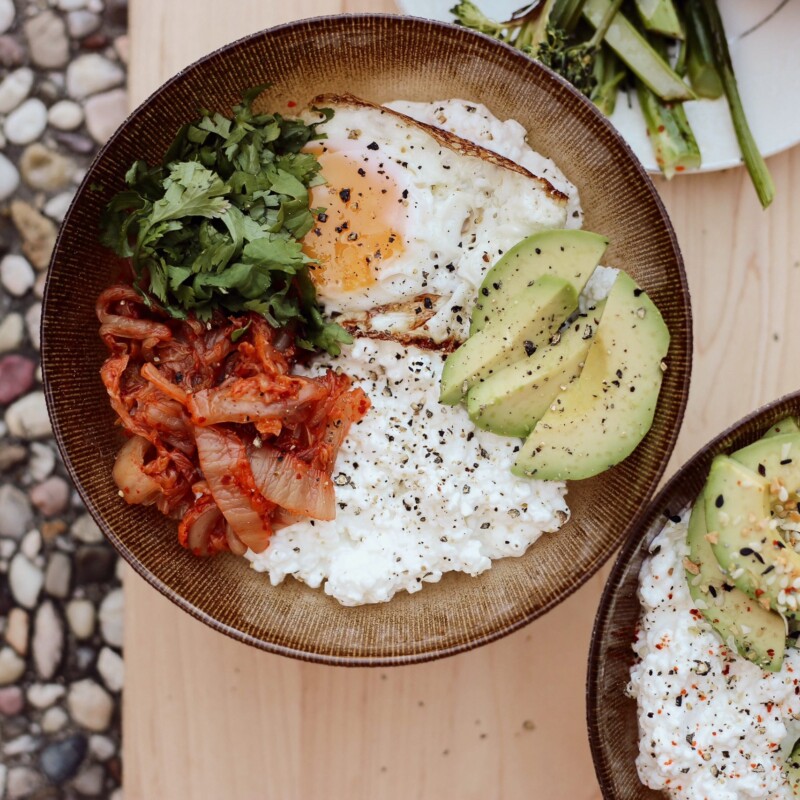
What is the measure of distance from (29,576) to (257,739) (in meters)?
1.05

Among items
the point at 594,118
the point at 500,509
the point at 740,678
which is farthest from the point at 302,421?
the point at 740,678

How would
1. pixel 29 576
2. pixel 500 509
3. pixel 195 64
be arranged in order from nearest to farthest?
pixel 195 64
pixel 500 509
pixel 29 576

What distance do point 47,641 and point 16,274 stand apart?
1269mm

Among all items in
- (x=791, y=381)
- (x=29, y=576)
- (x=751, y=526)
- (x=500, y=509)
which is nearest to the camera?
(x=751, y=526)

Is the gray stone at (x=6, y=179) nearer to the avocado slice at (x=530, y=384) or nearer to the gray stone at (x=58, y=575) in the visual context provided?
the gray stone at (x=58, y=575)

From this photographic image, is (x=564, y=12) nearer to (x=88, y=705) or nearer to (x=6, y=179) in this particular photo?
(x=6, y=179)

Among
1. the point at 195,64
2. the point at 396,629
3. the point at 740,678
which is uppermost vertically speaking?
the point at 195,64

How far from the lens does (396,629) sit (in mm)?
2344

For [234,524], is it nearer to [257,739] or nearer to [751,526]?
[257,739]

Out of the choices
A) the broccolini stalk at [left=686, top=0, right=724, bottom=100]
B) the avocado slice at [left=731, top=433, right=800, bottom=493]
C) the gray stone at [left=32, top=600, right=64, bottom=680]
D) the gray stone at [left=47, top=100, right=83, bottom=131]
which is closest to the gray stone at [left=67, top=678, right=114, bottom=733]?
the gray stone at [left=32, top=600, right=64, bottom=680]

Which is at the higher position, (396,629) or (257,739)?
(396,629)

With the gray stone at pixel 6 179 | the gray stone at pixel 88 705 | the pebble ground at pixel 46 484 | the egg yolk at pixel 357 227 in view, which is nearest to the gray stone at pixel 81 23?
the pebble ground at pixel 46 484

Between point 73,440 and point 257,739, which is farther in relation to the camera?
point 257,739

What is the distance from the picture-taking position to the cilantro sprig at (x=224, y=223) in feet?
7.14
